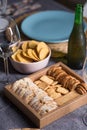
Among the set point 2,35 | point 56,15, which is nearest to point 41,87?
point 2,35

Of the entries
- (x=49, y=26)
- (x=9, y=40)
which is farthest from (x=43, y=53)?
(x=49, y=26)

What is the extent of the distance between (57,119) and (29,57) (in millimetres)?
269

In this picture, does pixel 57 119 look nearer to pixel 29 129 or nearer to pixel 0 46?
pixel 29 129

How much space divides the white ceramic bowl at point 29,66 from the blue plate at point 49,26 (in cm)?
15

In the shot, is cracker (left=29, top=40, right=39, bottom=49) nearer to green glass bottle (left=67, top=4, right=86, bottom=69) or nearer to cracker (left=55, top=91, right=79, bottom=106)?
green glass bottle (left=67, top=4, right=86, bottom=69)

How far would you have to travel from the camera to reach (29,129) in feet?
2.73

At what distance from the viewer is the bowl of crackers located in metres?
1.04

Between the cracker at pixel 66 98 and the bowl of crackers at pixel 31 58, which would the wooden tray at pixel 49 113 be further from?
the bowl of crackers at pixel 31 58

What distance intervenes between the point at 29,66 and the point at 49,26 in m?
0.34

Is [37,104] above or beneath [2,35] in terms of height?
beneath

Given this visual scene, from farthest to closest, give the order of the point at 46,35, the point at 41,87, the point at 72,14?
the point at 72,14 < the point at 46,35 < the point at 41,87

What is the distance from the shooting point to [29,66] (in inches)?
40.9

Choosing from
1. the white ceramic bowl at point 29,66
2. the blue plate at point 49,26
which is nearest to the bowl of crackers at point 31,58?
the white ceramic bowl at point 29,66

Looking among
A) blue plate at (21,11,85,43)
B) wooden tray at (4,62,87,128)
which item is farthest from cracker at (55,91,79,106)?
blue plate at (21,11,85,43)
